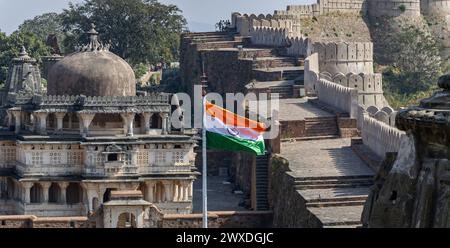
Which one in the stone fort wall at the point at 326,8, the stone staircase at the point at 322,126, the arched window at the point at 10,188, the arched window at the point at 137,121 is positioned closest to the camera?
the arched window at the point at 137,121

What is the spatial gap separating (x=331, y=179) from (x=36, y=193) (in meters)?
11.7

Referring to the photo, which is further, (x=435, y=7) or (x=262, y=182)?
(x=435, y=7)

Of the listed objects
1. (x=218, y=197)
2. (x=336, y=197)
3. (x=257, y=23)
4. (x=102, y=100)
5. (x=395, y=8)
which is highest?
(x=395, y=8)

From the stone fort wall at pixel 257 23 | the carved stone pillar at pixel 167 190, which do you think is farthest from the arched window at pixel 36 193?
the stone fort wall at pixel 257 23

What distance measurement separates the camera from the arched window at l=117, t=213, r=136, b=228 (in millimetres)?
36453

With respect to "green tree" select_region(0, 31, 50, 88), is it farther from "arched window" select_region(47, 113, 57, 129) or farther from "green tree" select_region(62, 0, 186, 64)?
"arched window" select_region(47, 113, 57, 129)

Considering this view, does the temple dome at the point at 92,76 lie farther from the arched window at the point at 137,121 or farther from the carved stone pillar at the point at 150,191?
the carved stone pillar at the point at 150,191

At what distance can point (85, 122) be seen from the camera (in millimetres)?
41062

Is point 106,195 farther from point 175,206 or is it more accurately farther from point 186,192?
point 186,192

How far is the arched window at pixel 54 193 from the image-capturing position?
4112 cm

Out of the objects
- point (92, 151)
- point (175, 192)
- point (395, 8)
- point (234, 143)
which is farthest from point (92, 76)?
point (395, 8)

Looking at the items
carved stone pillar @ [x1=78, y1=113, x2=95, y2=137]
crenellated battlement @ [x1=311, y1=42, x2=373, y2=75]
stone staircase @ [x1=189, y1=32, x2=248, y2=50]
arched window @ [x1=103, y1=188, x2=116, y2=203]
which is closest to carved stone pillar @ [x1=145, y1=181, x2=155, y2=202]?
arched window @ [x1=103, y1=188, x2=116, y2=203]

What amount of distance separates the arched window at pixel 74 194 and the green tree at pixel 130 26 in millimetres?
38609
